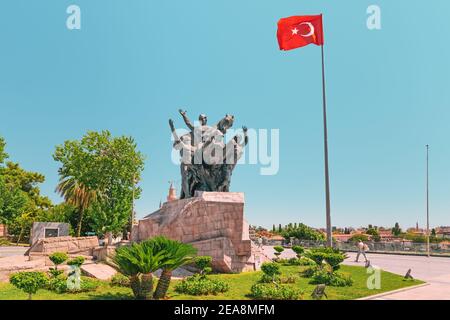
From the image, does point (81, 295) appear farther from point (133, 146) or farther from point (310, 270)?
point (133, 146)

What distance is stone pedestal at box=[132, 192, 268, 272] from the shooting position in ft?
54.5

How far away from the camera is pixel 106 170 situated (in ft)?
116

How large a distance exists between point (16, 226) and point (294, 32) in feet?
145

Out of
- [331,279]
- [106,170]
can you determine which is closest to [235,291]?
[331,279]

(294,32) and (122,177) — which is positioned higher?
(294,32)

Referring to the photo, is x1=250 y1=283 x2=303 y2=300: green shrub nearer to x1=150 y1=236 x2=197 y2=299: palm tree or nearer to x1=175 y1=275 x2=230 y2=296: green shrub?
x1=175 y1=275 x2=230 y2=296: green shrub

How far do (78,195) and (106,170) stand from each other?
26.2 ft

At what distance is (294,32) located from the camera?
60.5 feet

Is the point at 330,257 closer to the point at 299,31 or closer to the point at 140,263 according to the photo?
the point at 140,263

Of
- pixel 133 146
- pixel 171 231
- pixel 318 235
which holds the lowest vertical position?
pixel 318 235

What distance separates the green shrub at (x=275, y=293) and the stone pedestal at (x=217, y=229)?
16.2 ft

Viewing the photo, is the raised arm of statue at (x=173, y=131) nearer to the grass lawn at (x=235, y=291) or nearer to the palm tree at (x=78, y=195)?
the grass lawn at (x=235, y=291)
